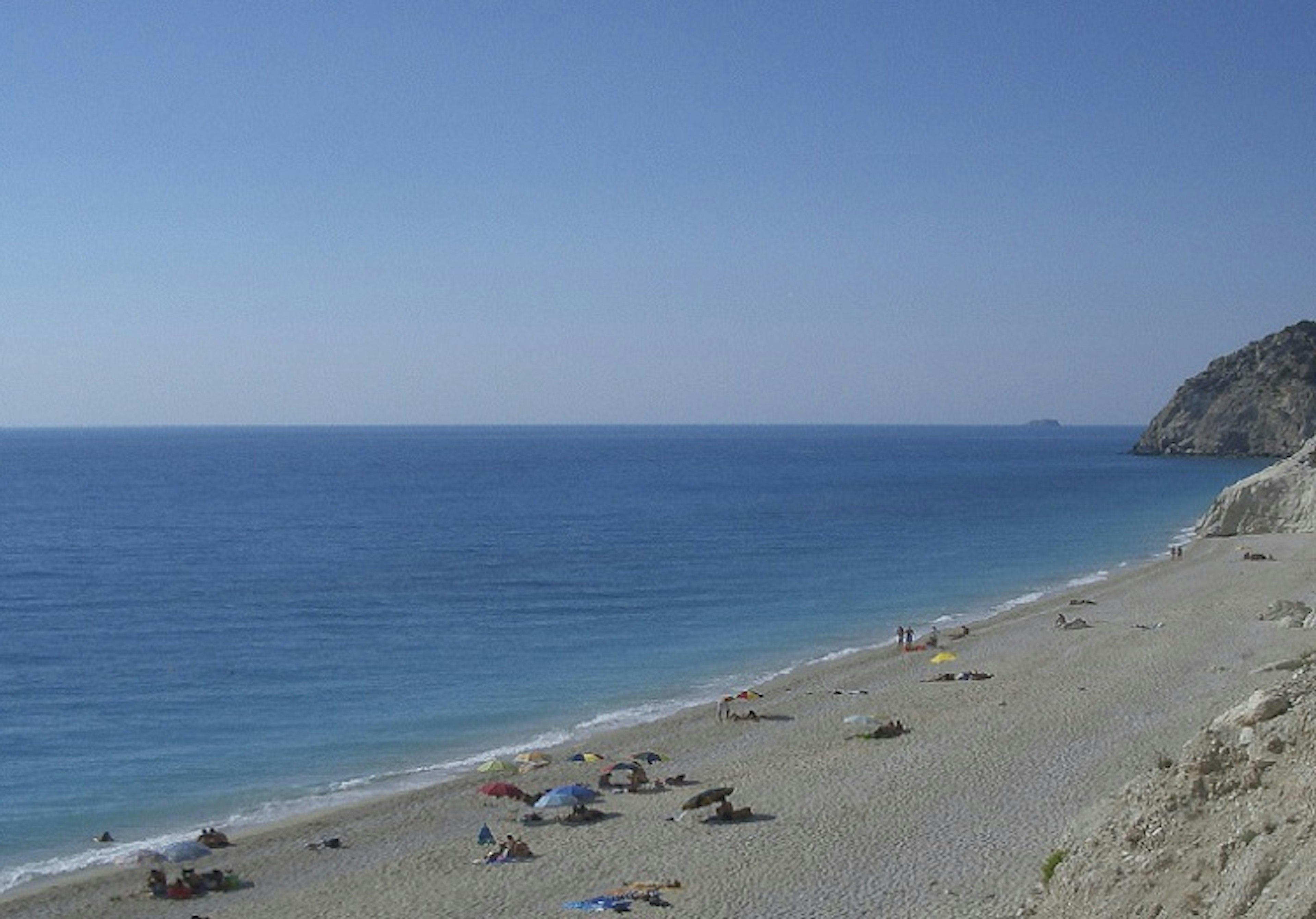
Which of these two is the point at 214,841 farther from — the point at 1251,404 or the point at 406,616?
the point at 1251,404

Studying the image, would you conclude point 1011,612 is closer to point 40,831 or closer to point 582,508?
point 40,831

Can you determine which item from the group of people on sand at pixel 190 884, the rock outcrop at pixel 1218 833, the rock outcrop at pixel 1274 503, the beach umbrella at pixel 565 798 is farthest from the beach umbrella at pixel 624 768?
the rock outcrop at pixel 1274 503

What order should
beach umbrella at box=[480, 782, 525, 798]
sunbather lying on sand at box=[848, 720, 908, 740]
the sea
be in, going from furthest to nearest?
sunbather lying on sand at box=[848, 720, 908, 740], the sea, beach umbrella at box=[480, 782, 525, 798]

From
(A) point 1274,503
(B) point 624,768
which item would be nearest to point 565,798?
(B) point 624,768

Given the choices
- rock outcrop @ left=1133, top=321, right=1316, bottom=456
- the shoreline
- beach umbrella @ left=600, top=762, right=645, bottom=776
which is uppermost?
rock outcrop @ left=1133, top=321, right=1316, bottom=456

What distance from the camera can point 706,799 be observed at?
74.6 ft

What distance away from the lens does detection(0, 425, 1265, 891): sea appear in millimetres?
27344

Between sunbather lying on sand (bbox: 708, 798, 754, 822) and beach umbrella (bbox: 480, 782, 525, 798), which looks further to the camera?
beach umbrella (bbox: 480, 782, 525, 798)

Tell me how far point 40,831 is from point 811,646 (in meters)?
25.0

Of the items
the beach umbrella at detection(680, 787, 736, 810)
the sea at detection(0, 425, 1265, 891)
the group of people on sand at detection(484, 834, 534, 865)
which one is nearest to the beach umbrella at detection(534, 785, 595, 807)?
the group of people on sand at detection(484, 834, 534, 865)

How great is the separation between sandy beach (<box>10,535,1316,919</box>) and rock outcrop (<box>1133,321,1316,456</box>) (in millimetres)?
128442

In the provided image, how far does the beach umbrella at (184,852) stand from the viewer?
838 inches

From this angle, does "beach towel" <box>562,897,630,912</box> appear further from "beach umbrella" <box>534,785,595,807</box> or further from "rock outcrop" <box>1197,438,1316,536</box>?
"rock outcrop" <box>1197,438,1316,536</box>

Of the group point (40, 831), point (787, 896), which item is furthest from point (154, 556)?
point (787, 896)
